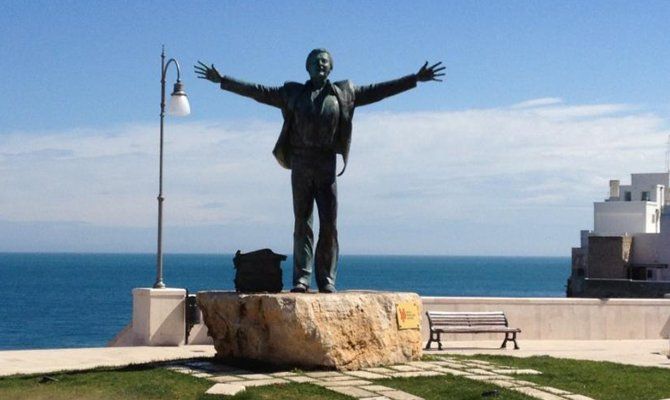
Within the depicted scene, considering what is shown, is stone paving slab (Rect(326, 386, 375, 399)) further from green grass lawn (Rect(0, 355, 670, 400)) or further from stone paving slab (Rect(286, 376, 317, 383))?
stone paving slab (Rect(286, 376, 317, 383))

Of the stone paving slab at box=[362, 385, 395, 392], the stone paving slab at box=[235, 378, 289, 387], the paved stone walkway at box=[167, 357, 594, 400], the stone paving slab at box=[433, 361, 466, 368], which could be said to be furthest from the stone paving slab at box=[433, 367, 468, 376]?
the stone paving slab at box=[235, 378, 289, 387]

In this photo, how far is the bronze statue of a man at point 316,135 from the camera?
15180 mm

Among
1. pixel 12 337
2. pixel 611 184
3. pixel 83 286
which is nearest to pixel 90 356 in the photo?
pixel 12 337

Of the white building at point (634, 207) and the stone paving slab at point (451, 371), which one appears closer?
the stone paving slab at point (451, 371)

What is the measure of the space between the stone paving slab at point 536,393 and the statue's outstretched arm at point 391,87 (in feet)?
14.2

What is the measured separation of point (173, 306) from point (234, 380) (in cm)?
625

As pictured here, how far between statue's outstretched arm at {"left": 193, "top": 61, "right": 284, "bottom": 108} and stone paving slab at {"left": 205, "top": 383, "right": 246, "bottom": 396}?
4284mm

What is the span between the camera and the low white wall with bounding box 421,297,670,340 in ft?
72.1

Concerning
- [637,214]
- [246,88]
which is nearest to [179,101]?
[246,88]

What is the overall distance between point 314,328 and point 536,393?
9.13 feet

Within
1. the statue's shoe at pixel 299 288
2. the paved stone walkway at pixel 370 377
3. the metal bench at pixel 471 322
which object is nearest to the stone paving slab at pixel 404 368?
the paved stone walkway at pixel 370 377

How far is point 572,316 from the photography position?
22.8 m

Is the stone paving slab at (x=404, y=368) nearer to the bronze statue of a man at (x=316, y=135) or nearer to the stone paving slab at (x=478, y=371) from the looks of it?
the stone paving slab at (x=478, y=371)

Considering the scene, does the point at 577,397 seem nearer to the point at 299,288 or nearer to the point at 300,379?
the point at 300,379
